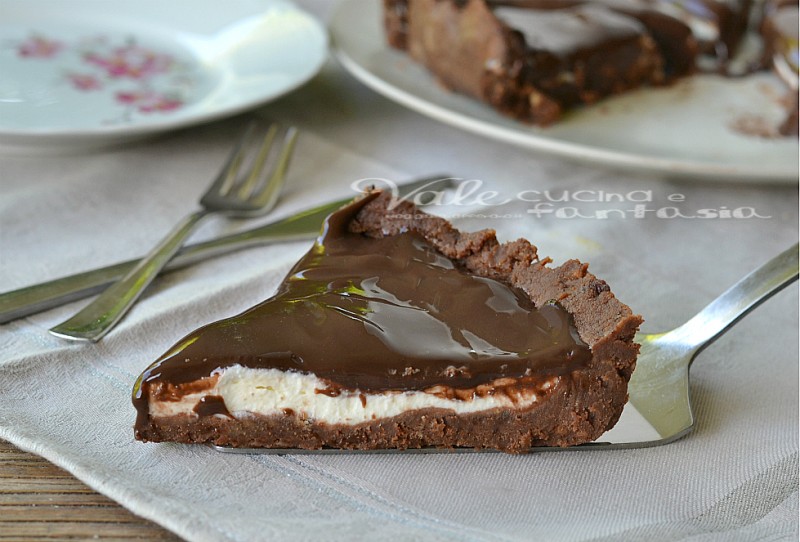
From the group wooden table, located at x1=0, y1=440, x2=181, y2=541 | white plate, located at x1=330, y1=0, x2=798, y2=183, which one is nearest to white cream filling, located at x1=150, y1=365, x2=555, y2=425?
wooden table, located at x1=0, y1=440, x2=181, y2=541

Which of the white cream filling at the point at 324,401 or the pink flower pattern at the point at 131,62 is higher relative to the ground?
the pink flower pattern at the point at 131,62

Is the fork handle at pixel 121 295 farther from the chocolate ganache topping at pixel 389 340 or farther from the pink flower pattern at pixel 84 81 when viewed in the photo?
the pink flower pattern at pixel 84 81

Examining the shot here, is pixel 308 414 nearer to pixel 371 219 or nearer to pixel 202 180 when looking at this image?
pixel 371 219

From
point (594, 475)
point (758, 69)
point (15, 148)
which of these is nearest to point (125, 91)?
point (15, 148)

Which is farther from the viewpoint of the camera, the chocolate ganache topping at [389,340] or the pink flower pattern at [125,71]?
the pink flower pattern at [125,71]

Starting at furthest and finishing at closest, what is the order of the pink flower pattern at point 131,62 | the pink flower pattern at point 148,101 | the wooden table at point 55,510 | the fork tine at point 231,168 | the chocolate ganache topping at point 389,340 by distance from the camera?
the pink flower pattern at point 131,62
the pink flower pattern at point 148,101
the fork tine at point 231,168
the chocolate ganache topping at point 389,340
the wooden table at point 55,510

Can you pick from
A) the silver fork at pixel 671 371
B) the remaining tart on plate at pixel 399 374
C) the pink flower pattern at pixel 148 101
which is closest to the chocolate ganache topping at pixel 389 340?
the remaining tart on plate at pixel 399 374
